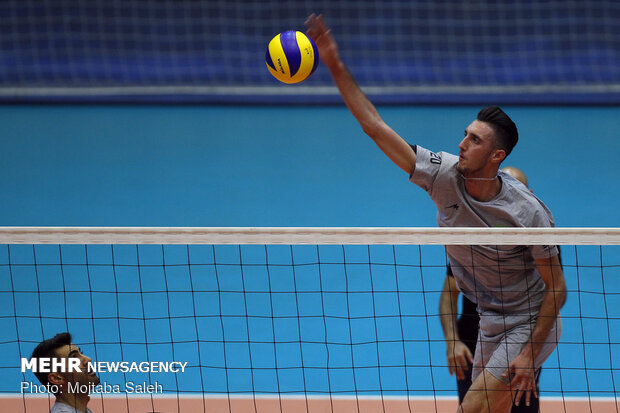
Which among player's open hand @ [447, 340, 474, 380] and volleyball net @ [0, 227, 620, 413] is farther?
player's open hand @ [447, 340, 474, 380]

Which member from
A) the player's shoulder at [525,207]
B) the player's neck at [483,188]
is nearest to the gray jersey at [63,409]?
the player's neck at [483,188]

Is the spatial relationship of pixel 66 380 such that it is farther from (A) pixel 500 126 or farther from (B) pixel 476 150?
(A) pixel 500 126

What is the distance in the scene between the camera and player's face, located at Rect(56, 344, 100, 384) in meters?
4.11

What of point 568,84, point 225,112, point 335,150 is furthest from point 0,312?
point 568,84

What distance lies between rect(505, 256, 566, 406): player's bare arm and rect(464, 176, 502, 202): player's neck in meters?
0.39

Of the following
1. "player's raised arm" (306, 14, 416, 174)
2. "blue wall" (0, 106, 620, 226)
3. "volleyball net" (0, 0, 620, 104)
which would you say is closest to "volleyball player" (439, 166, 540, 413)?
"player's raised arm" (306, 14, 416, 174)

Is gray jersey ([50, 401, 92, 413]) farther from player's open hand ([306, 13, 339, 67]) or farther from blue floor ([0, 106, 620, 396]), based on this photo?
player's open hand ([306, 13, 339, 67])

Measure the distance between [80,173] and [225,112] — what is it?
272cm

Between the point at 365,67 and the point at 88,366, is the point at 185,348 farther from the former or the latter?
the point at 365,67

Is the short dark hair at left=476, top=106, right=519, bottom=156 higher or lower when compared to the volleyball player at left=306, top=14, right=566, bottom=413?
higher

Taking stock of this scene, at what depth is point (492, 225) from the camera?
430 cm

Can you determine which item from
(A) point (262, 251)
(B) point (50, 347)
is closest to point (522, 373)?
(B) point (50, 347)

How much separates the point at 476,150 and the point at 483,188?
0.19 meters

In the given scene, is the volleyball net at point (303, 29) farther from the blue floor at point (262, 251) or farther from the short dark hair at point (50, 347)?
the short dark hair at point (50, 347)
